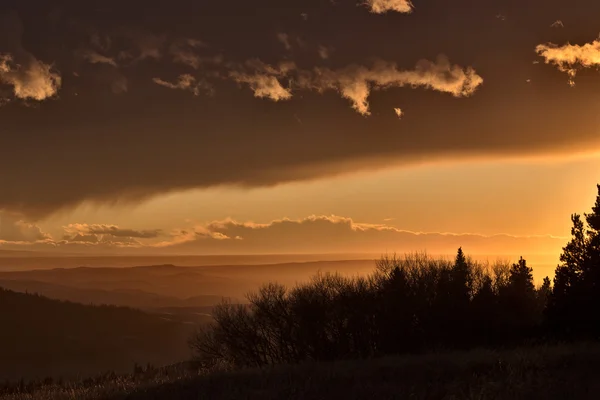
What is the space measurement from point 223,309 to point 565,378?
40.5m

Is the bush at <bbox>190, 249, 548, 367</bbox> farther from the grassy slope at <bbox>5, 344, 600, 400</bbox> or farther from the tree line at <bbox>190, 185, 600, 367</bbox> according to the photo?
the grassy slope at <bbox>5, 344, 600, 400</bbox>

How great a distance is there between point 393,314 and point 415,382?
103 ft

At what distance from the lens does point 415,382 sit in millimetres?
13148

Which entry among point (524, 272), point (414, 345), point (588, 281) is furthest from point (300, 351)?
point (524, 272)

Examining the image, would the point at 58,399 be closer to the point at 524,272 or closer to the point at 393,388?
the point at 393,388

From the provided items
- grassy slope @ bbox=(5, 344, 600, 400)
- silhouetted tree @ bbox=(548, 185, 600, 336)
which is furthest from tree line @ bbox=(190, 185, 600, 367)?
grassy slope @ bbox=(5, 344, 600, 400)

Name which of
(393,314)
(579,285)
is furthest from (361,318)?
(579,285)

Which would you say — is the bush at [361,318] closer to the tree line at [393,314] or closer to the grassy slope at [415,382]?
the tree line at [393,314]

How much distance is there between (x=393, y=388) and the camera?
12570mm

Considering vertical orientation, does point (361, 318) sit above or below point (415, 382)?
below

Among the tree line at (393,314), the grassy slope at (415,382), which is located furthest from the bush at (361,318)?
the grassy slope at (415,382)

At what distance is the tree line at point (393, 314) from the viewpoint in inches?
1487

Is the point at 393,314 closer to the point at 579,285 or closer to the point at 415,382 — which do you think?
the point at 579,285

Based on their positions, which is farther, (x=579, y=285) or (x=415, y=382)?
(x=579, y=285)
